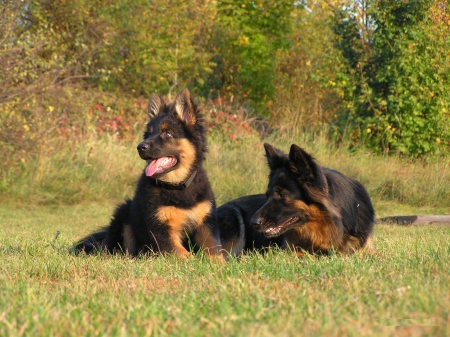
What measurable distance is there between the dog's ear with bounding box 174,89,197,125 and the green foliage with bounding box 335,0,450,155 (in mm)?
10474

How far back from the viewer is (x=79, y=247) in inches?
260

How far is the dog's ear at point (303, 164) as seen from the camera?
553 centimetres

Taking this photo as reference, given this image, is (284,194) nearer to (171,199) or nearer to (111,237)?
(171,199)

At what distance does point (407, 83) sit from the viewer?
1627 centimetres

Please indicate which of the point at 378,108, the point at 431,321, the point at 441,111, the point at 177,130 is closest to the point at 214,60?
the point at 378,108

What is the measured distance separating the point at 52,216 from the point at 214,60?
14.9 metres

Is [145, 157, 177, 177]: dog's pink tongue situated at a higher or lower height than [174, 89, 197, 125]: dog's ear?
lower

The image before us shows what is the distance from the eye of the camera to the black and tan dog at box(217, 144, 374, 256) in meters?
5.62

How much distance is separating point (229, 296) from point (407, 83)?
13857mm

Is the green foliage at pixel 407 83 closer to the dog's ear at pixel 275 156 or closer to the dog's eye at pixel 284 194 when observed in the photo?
the dog's ear at pixel 275 156

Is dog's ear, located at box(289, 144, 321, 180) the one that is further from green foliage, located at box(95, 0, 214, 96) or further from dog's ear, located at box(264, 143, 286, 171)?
green foliage, located at box(95, 0, 214, 96)

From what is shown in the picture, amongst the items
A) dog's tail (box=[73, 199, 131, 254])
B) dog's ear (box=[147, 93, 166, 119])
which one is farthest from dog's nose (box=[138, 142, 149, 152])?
dog's tail (box=[73, 199, 131, 254])

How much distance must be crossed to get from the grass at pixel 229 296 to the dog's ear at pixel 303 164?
0.74 m

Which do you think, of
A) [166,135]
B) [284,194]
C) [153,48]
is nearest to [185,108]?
[166,135]
